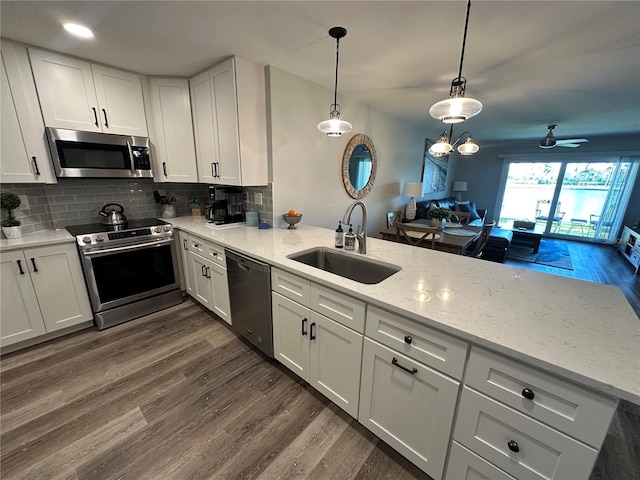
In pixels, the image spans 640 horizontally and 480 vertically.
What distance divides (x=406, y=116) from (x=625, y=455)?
13.8 feet

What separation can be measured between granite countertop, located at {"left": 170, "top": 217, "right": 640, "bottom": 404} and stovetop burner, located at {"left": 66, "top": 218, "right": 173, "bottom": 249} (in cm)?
141

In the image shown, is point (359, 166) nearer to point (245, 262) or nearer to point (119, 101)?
point (245, 262)

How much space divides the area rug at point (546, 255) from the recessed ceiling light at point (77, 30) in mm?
6483

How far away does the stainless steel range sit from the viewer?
7.53 feet

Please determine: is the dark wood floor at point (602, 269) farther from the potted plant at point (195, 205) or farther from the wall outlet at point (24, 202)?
the wall outlet at point (24, 202)

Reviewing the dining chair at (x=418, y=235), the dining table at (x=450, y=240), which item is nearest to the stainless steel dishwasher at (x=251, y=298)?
the dining chair at (x=418, y=235)

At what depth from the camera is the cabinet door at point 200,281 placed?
2547 mm

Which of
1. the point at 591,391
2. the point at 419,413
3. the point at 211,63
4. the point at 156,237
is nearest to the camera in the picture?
the point at 591,391

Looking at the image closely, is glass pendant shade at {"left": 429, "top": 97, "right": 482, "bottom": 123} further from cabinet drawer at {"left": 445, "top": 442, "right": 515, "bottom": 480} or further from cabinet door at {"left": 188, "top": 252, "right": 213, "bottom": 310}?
A: cabinet door at {"left": 188, "top": 252, "right": 213, "bottom": 310}

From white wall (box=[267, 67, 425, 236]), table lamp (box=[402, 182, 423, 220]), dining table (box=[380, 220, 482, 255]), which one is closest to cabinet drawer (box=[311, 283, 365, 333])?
white wall (box=[267, 67, 425, 236])

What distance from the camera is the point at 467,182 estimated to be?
25.2 feet

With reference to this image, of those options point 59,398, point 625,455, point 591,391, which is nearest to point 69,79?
point 59,398

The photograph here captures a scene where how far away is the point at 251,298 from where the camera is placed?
6.60ft

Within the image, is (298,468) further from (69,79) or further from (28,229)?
(69,79)
